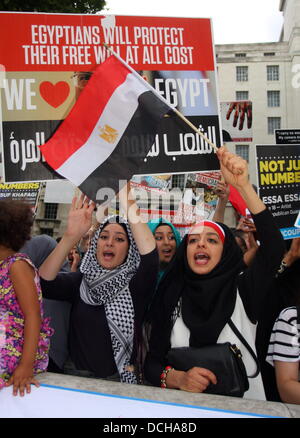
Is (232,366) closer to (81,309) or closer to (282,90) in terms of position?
(81,309)

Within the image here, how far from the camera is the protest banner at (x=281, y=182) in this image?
11.9 ft

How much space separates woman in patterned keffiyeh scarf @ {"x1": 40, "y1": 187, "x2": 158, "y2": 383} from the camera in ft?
→ 8.20

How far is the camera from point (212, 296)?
2.32 metres

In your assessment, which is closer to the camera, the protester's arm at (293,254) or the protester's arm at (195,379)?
the protester's arm at (195,379)

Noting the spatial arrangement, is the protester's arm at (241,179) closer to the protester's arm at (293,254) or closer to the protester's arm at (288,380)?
the protester's arm at (288,380)

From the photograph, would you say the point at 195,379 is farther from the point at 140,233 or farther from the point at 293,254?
the point at 293,254

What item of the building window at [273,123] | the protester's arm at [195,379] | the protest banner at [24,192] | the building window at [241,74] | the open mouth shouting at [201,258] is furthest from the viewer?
the building window at [241,74]

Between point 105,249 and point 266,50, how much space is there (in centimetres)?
4481

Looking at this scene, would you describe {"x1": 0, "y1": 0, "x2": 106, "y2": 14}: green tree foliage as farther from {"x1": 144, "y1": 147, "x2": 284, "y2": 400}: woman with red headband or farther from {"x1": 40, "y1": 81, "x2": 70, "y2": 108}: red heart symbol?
{"x1": 144, "y1": 147, "x2": 284, "y2": 400}: woman with red headband

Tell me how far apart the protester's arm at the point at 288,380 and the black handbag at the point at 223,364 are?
0.42ft

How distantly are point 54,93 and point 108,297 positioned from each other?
1.47 meters

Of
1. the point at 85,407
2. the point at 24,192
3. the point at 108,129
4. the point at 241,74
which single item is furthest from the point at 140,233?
the point at 241,74

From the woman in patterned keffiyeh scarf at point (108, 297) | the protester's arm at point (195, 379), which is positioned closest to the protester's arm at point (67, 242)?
the woman in patterned keffiyeh scarf at point (108, 297)
